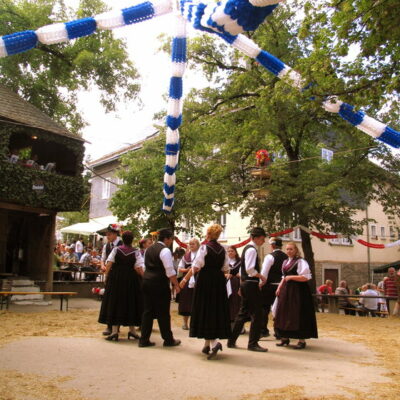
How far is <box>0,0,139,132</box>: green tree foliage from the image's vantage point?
22219 mm

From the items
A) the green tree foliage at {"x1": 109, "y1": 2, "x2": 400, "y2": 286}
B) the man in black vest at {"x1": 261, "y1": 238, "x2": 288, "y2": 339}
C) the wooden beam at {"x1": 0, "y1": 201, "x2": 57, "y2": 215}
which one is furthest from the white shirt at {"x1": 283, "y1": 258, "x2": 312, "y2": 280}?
the wooden beam at {"x1": 0, "y1": 201, "x2": 57, "y2": 215}

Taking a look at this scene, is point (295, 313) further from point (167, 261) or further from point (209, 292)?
point (167, 261)

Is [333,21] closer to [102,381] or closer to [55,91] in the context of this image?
[102,381]

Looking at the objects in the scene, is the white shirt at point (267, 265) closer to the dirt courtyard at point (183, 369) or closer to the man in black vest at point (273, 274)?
the man in black vest at point (273, 274)

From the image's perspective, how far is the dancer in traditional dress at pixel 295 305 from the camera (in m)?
7.39

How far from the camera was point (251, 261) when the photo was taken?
7125mm

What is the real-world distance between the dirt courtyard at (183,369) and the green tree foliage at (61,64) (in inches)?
675

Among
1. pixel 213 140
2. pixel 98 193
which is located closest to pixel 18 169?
pixel 213 140

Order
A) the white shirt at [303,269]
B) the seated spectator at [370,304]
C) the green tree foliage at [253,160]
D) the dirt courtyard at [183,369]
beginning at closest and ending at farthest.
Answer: the dirt courtyard at [183,369] < the white shirt at [303,269] < the green tree foliage at [253,160] < the seated spectator at [370,304]

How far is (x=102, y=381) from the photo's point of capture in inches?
189

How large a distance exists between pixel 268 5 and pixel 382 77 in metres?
4.45

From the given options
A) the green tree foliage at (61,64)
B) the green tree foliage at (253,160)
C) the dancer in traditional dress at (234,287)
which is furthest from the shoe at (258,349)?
the green tree foliage at (61,64)

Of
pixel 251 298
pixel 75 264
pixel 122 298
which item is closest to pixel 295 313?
pixel 251 298

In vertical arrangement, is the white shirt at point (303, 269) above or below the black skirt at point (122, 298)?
above
